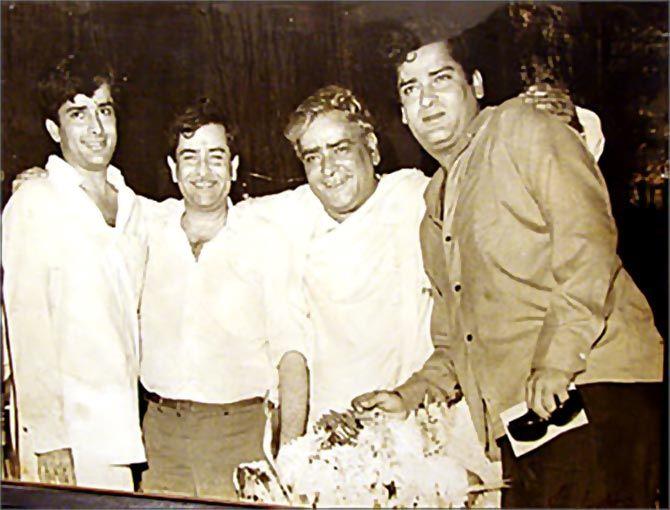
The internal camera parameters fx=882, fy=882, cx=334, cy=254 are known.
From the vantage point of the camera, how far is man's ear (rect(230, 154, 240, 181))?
7.47ft

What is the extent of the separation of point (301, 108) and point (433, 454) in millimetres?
922

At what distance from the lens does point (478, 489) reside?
2160 millimetres

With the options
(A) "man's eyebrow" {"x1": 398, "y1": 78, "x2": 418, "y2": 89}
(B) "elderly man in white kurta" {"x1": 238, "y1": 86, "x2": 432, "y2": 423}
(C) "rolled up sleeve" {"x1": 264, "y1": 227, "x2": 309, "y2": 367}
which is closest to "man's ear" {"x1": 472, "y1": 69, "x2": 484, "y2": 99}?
(A) "man's eyebrow" {"x1": 398, "y1": 78, "x2": 418, "y2": 89}

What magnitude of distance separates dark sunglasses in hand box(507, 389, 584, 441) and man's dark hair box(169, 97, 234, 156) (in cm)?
99

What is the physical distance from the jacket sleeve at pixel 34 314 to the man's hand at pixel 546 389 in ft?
4.08

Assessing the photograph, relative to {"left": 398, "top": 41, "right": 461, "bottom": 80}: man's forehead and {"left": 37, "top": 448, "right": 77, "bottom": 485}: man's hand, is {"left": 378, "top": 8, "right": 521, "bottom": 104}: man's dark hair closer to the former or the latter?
{"left": 398, "top": 41, "right": 461, "bottom": 80}: man's forehead

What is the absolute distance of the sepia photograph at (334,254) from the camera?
6.85 ft

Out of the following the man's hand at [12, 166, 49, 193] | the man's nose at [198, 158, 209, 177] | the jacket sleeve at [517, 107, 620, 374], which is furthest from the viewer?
the man's hand at [12, 166, 49, 193]

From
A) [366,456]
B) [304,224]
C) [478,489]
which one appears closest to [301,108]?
[304,224]

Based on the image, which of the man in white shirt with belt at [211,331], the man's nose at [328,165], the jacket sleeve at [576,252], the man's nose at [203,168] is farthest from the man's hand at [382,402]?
the man's nose at [203,168]

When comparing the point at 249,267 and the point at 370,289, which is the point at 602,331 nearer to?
the point at 370,289

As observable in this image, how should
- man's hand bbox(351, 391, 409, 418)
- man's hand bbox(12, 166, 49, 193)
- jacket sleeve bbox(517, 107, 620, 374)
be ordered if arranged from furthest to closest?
man's hand bbox(12, 166, 49, 193)
man's hand bbox(351, 391, 409, 418)
jacket sleeve bbox(517, 107, 620, 374)

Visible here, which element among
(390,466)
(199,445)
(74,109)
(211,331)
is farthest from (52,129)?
(390,466)

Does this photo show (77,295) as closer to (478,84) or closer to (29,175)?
(29,175)
